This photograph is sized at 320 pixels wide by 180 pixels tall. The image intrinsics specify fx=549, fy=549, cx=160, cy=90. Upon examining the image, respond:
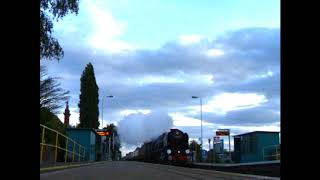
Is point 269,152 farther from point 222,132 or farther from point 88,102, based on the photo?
point 88,102

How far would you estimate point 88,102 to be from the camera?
96.2 meters

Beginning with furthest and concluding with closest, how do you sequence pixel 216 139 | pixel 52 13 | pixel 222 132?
pixel 222 132 → pixel 216 139 → pixel 52 13

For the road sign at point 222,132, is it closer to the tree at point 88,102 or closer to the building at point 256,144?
the building at point 256,144

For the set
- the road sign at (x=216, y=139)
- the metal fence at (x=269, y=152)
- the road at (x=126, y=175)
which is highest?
the road sign at (x=216, y=139)

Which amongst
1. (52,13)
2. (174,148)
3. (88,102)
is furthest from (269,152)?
(88,102)

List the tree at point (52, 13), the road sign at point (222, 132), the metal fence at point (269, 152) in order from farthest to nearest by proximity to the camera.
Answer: the road sign at point (222, 132) → the metal fence at point (269, 152) → the tree at point (52, 13)

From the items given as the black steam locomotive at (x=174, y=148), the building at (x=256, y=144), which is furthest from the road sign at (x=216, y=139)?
the building at (x=256, y=144)

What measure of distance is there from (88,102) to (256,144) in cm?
5146

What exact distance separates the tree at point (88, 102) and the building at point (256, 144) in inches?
1798

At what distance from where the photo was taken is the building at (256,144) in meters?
48.5
